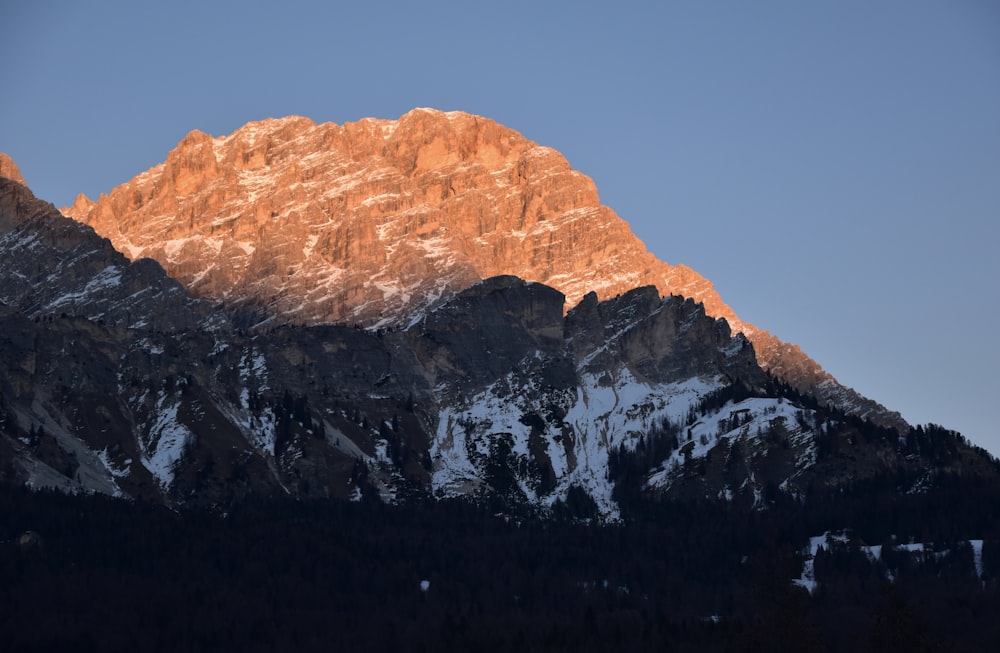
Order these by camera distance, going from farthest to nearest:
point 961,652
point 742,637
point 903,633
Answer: point 961,652 → point 742,637 → point 903,633

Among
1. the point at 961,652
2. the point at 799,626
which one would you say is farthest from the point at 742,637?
the point at 961,652

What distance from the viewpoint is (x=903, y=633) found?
161125 mm

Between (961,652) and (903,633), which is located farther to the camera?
(961,652)

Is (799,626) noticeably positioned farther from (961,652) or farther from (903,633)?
(961,652)

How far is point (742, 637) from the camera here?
178 metres

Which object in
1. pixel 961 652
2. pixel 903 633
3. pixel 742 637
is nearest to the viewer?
pixel 903 633

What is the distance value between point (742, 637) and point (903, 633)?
20.6m

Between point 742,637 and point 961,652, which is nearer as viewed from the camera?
point 742,637

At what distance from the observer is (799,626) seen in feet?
550

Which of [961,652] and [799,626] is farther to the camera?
[961,652]

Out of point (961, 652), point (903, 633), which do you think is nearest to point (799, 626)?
point (903, 633)

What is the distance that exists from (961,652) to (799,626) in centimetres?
3548

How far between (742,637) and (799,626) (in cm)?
1112

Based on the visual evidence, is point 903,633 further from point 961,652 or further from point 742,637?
point 961,652
